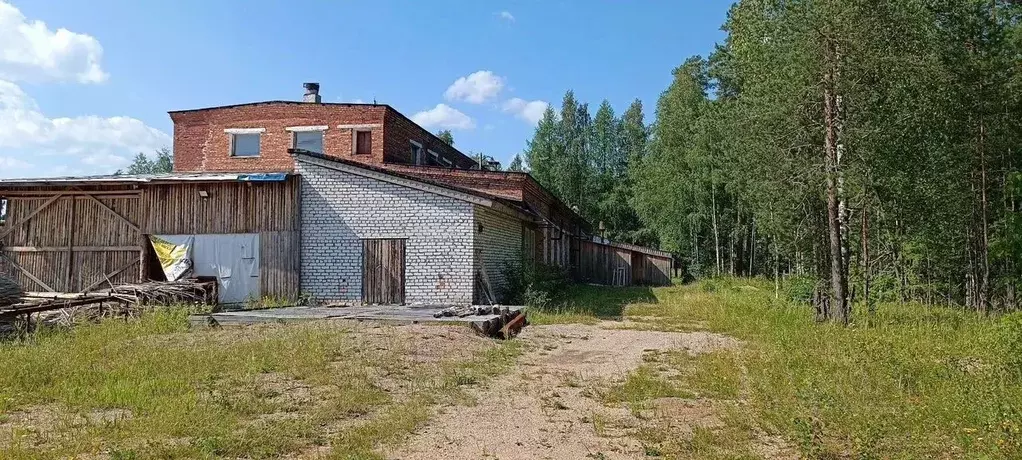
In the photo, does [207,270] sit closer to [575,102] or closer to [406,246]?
[406,246]

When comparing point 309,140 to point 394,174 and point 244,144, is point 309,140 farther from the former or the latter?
point 394,174

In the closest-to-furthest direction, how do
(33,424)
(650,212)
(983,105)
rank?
(33,424) → (983,105) → (650,212)

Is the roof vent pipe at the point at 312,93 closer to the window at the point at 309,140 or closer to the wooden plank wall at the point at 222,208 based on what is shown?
the window at the point at 309,140

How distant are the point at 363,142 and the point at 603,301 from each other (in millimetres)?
11191

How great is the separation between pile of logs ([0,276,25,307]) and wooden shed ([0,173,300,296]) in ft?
14.8

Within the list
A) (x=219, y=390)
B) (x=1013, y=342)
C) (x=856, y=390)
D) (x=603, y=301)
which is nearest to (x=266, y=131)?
(x=603, y=301)

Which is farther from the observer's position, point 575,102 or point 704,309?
point 575,102

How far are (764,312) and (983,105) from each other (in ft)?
25.3

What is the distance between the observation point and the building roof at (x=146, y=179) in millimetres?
16328

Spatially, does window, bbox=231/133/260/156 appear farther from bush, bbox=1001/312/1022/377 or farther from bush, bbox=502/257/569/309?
bush, bbox=1001/312/1022/377

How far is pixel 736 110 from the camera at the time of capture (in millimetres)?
16391

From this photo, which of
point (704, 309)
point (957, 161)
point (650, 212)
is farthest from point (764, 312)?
point (650, 212)

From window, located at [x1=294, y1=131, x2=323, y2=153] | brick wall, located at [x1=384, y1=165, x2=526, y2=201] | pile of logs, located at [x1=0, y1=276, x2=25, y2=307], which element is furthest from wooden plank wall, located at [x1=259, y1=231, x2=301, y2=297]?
window, located at [x1=294, y1=131, x2=323, y2=153]

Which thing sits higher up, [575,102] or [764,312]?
[575,102]
